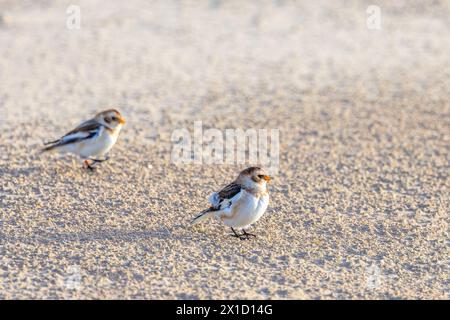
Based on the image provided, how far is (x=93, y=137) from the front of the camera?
8.42 metres

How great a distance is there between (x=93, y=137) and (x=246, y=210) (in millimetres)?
2327

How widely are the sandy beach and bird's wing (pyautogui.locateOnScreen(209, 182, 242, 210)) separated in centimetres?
33

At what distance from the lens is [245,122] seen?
419 inches

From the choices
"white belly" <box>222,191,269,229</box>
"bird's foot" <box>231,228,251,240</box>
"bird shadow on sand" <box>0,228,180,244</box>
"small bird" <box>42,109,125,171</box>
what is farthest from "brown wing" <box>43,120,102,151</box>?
"white belly" <box>222,191,269,229</box>

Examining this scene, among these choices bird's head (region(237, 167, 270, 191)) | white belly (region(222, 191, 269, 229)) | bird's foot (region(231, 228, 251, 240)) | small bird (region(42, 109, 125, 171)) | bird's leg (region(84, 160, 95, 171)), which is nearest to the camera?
white belly (region(222, 191, 269, 229))

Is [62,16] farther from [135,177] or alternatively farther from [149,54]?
[135,177]

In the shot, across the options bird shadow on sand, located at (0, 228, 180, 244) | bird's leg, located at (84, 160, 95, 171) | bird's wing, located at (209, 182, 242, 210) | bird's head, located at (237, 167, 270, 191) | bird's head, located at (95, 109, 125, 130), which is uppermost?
bird's head, located at (95, 109, 125, 130)

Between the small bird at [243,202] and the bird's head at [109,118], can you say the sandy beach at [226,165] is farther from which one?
the bird's head at [109,118]

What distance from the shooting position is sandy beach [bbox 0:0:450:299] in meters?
6.46

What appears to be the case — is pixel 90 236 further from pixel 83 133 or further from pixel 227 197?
pixel 83 133

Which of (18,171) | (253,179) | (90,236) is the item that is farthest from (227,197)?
(18,171)

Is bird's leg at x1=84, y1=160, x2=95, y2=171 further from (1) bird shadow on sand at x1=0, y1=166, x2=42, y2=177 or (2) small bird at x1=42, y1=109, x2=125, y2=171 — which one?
(1) bird shadow on sand at x1=0, y1=166, x2=42, y2=177
